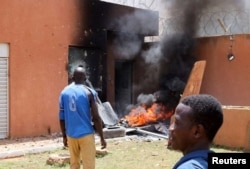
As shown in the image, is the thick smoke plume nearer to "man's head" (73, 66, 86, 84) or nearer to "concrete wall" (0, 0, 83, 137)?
"concrete wall" (0, 0, 83, 137)

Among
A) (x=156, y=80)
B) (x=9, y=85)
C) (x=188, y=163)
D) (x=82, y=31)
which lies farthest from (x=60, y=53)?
(x=188, y=163)

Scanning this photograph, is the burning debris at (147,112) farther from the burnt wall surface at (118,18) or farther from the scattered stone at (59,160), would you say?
the scattered stone at (59,160)

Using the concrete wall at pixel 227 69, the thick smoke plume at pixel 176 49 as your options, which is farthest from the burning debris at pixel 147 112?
the concrete wall at pixel 227 69

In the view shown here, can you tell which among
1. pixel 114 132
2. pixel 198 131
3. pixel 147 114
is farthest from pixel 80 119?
pixel 147 114

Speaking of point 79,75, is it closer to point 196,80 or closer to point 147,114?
point 196,80

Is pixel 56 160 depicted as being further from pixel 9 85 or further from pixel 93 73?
pixel 93 73

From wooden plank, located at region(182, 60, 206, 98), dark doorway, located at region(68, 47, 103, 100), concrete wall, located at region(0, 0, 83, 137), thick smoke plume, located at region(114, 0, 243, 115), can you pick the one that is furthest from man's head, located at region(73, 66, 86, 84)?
thick smoke plume, located at region(114, 0, 243, 115)

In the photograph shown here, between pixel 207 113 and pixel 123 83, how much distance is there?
12202 millimetres

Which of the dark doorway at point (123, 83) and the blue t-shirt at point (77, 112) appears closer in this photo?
the blue t-shirt at point (77, 112)

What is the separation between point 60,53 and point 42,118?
1.89 metres

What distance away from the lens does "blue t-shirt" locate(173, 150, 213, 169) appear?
1.66 meters

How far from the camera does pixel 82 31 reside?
11.4 m

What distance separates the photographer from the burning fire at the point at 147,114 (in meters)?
11.8

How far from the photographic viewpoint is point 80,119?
4914 millimetres
